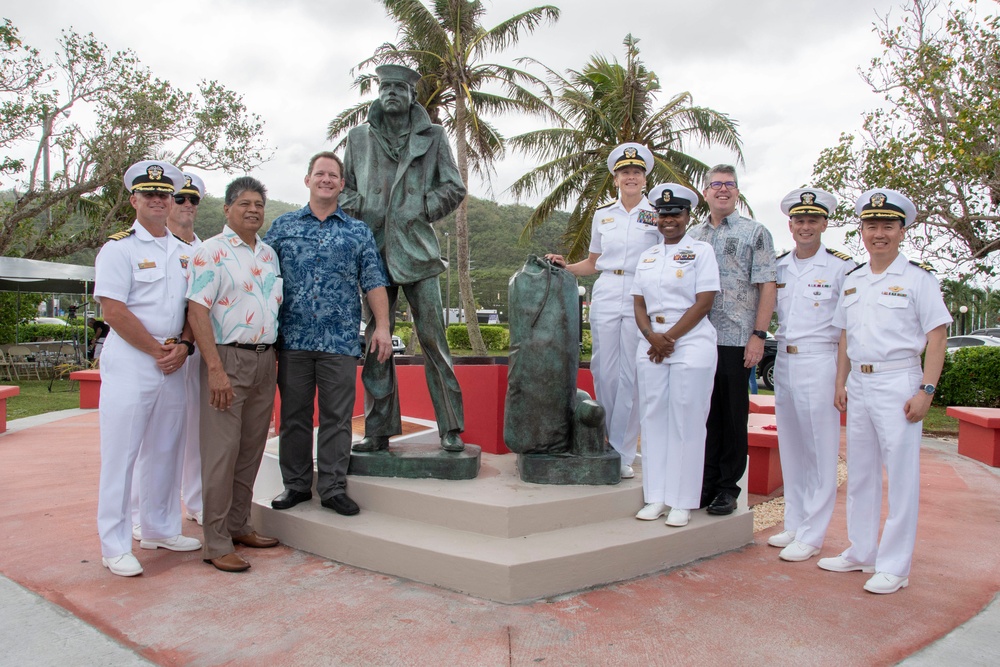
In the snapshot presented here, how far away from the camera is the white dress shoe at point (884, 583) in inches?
130

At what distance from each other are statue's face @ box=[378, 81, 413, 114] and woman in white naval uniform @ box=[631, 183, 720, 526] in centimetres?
157

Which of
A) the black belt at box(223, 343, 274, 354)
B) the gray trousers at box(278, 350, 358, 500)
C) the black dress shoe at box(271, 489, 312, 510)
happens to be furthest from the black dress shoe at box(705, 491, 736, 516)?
the black belt at box(223, 343, 274, 354)

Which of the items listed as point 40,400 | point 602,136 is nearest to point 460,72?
point 602,136

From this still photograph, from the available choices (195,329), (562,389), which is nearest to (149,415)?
(195,329)

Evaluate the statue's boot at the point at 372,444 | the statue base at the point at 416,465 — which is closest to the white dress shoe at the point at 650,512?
the statue base at the point at 416,465

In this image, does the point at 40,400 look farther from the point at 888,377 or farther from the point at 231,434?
the point at 888,377

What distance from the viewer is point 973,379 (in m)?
11.8

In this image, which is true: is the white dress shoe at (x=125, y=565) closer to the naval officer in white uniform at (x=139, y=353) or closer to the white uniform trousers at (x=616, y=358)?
the naval officer in white uniform at (x=139, y=353)

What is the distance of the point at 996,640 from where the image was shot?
9.27ft

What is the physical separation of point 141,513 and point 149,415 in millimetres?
619

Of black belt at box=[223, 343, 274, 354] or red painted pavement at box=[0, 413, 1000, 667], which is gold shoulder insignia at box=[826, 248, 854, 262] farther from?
black belt at box=[223, 343, 274, 354]

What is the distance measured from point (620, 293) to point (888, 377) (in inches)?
56.3

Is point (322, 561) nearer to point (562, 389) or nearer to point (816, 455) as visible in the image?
point (562, 389)

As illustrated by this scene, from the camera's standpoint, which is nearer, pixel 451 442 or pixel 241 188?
pixel 241 188
